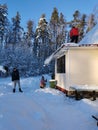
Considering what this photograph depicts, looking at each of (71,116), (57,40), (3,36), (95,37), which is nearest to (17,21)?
(3,36)

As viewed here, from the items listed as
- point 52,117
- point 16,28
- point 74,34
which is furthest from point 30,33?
point 52,117

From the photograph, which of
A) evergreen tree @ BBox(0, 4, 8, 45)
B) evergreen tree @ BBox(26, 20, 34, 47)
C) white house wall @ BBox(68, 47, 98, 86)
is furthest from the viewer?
evergreen tree @ BBox(26, 20, 34, 47)

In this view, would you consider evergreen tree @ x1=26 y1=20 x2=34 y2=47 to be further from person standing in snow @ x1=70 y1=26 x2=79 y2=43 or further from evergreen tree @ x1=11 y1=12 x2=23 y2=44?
person standing in snow @ x1=70 y1=26 x2=79 y2=43

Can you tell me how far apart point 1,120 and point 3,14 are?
56351mm

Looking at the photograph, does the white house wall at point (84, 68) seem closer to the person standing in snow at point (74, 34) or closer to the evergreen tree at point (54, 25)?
the person standing in snow at point (74, 34)

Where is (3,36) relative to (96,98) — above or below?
above

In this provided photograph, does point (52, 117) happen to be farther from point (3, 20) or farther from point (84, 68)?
point (3, 20)

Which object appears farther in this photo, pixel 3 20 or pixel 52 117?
pixel 3 20

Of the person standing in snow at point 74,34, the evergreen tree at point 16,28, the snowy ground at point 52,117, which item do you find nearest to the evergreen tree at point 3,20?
the evergreen tree at point 16,28

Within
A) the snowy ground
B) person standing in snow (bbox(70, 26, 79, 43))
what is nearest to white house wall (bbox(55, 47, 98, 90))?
person standing in snow (bbox(70, 26, 79, 43))

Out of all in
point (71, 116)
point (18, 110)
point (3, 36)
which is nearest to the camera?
point (18, 110)

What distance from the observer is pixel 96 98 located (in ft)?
51.0

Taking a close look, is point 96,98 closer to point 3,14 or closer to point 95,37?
point 95,37

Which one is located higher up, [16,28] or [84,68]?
[16,28]
